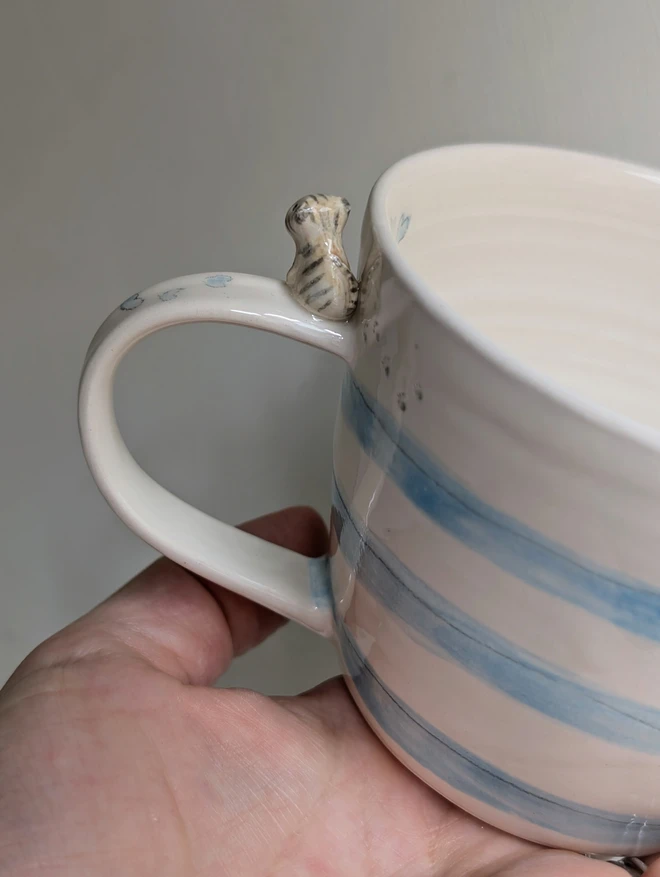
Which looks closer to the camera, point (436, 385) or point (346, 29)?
point (436, 385)

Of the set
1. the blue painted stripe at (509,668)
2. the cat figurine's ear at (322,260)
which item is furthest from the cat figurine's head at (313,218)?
the blue painted stripe at (509,668)

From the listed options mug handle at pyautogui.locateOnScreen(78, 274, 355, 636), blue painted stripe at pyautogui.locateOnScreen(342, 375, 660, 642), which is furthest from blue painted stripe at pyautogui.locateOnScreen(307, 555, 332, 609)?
blue painted stripe at pyautogui.locateOnScreen(342, 375, 660, 642)

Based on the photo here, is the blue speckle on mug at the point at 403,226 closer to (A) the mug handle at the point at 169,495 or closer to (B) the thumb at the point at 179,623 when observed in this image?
(A) the mug handle at the point at 169,495

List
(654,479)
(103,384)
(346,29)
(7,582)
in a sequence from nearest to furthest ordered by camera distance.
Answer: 1. (654,479)
2. (103,384)
3. (346,29)
4. (7,582)

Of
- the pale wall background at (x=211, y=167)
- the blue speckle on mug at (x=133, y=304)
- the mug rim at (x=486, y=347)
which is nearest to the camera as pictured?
the mug rim at (x=486, y=347)

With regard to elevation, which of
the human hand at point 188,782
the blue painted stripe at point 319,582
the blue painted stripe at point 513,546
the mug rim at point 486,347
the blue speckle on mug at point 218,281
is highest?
the mug rim at point 486,347

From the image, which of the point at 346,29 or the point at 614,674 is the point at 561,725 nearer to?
the point at 614,674

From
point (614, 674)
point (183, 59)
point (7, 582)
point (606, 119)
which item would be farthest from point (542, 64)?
point (7, 582)
